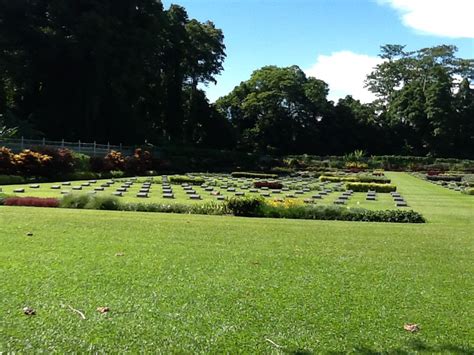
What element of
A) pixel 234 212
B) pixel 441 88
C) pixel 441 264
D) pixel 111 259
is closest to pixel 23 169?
pixel 234 212

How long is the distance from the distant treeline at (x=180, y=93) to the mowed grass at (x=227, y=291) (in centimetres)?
2497

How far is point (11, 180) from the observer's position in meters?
21.3

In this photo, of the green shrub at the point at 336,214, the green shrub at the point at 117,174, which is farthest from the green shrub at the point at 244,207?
the green shrub at the point at 117,174

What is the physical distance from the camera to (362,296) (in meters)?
5.08

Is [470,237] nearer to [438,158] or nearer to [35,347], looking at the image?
[35,347]

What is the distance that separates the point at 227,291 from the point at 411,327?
1669 millimetres

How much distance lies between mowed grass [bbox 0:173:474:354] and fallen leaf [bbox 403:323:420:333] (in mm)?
43

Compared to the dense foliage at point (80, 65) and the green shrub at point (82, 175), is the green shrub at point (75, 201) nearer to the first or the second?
the green shrub at point (82, 175)

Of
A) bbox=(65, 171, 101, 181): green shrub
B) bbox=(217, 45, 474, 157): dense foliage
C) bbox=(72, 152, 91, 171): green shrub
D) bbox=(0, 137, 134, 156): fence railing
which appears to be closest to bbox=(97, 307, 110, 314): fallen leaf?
bbox=(65, 171, 101, 181): green shrub

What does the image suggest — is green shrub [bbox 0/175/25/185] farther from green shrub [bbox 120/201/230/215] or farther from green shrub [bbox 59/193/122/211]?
green shrub [bbox 120/201/230/215]

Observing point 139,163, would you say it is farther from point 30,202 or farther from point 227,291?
point 227,291

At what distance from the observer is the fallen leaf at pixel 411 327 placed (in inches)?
166

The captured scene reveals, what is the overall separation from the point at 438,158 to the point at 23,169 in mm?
52588

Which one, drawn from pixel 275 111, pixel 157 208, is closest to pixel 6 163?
pixel 157 208
